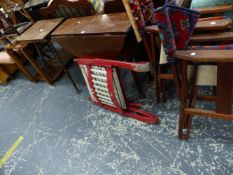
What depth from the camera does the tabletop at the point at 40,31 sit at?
1.99m

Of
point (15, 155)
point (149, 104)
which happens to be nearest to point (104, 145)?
point (149, 104)

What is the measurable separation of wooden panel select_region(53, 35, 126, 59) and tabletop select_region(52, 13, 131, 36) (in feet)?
0.14

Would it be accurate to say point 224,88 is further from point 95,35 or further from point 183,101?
point 95,35

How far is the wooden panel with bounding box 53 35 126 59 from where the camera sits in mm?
1551

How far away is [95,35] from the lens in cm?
163

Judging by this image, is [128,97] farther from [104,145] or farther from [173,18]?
[173,18]

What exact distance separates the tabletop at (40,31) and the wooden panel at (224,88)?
159cm

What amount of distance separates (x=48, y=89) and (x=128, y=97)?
1.14m

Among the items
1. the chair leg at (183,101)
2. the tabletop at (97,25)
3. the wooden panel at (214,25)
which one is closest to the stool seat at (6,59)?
the tabletop at (97,25)

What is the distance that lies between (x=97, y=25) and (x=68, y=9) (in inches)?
24.6

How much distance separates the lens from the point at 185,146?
1.52 metres

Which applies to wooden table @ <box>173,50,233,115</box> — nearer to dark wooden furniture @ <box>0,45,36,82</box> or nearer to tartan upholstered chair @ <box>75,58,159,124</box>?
tartan upholstered chair @ <box>75,58,159,124</box>

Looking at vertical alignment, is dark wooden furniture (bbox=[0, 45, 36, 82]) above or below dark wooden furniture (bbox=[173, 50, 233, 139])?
below

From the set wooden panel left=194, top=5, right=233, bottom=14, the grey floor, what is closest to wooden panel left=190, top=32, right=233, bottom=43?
wooden panel left=194, top=5, right=233, bottom=14
